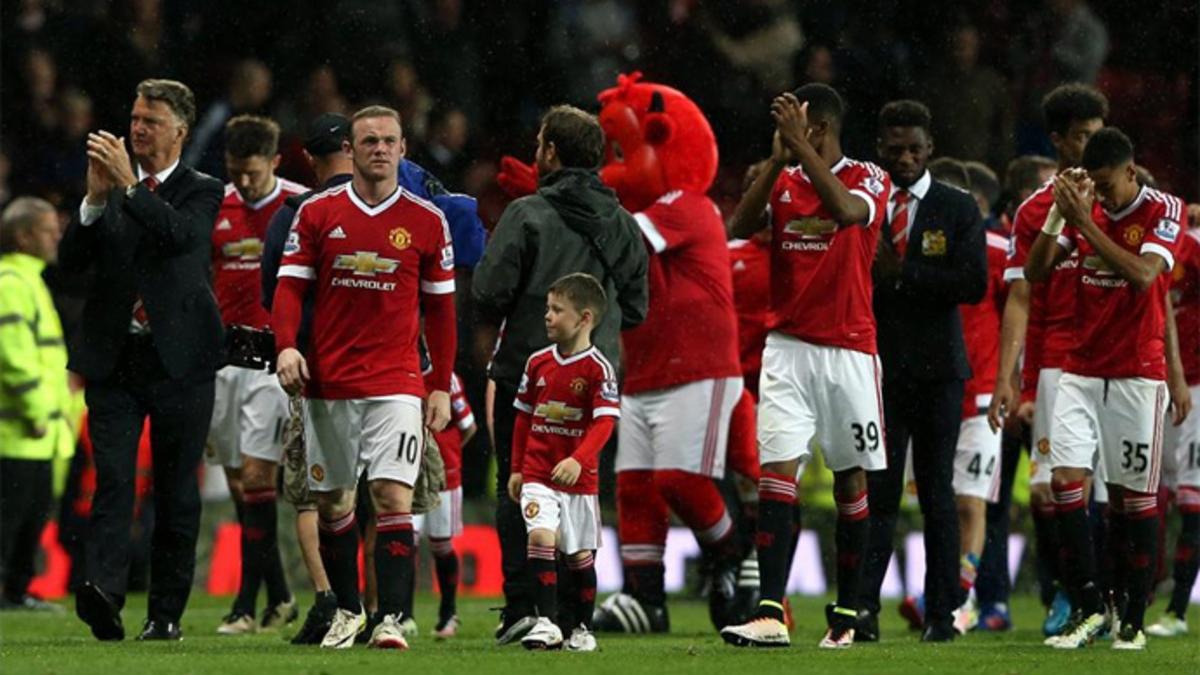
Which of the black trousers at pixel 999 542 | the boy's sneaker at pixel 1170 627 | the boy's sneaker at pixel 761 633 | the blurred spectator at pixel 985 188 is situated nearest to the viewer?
the boy's sneaker at pixel 761 633

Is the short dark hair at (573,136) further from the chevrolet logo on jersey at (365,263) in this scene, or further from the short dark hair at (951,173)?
the short dark hair at (951,173)

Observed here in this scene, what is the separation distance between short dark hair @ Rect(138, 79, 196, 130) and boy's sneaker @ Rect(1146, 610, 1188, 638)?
5437 millimetres

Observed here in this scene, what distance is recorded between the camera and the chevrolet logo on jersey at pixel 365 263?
955 centimetres

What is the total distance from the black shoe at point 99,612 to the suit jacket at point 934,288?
371 centimetres

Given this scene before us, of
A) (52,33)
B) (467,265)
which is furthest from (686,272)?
(52,33)

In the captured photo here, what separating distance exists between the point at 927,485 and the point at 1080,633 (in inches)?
38.8

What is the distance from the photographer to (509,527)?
10820 millimetres

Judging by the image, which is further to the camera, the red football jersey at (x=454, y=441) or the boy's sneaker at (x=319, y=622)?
the red football jersey at (x=454, y=441)

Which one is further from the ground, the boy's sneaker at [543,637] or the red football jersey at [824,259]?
the red football jersey at [824,259]

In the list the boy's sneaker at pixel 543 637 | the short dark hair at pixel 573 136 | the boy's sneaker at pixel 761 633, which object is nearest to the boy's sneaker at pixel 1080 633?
the boy's sneaker at pixel 761 633

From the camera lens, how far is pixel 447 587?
11922 millimetres

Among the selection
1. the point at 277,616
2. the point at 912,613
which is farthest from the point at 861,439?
the point at 277,616

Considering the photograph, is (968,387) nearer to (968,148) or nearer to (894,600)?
(894,600)

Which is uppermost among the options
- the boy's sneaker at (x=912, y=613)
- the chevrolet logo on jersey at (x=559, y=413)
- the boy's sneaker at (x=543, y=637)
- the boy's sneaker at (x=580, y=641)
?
the chevrolet logo on jersey at (x=559, y=413)
